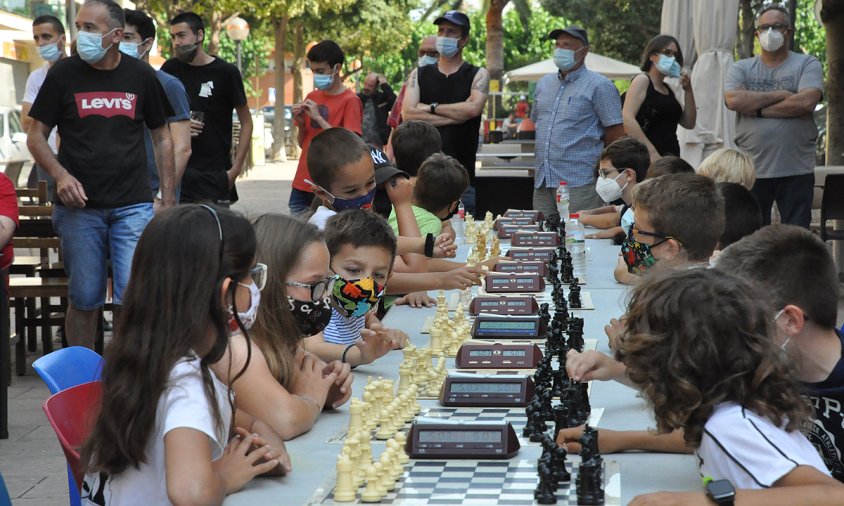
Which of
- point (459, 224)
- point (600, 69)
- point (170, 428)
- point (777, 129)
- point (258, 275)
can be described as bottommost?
point (459, 224)

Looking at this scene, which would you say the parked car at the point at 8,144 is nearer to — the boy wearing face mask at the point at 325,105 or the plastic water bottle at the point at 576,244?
the boy wearing face mask at the point at 325,105

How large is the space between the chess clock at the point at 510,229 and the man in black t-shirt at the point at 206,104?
1.87m

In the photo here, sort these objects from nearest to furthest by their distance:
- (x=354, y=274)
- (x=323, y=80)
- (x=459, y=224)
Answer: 1. (x=354, y=274)
2. (x=459, y=224)
3. (x=323, y=80)

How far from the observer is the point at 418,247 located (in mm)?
5750

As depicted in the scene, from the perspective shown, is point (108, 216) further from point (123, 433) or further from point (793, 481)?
point (793, 481)

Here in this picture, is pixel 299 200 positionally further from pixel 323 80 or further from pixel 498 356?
pixel 498 356

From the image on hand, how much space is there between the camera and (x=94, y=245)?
6.30 m

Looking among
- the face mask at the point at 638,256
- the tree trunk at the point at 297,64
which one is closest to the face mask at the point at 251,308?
the face mask at the point at 638,256

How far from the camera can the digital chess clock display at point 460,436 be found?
2771 mm

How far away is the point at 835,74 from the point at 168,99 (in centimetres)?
Answer: 973

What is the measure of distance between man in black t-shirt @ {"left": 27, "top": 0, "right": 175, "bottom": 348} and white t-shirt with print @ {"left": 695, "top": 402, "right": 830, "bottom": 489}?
4370mm

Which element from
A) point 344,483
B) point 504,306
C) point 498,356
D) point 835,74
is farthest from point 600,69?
point 344,483

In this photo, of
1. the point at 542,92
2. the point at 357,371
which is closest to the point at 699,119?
the point at 542,92

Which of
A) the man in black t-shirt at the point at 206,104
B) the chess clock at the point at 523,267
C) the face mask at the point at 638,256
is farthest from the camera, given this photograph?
the man in black t-shirt at the point at 206,104
